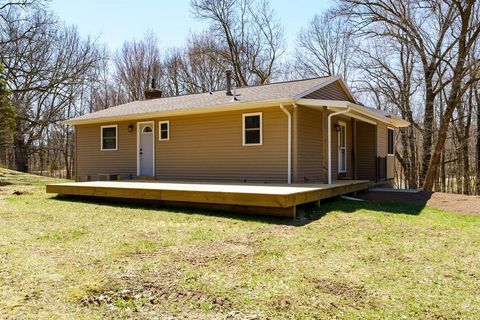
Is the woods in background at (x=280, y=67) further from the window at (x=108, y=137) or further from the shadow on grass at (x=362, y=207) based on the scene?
the shadow on grass at (x=362, y=207)

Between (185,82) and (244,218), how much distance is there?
2042cm

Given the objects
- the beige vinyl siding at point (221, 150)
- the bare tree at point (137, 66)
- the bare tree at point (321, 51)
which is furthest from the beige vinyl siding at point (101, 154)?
the bare tree at point (321, 51)

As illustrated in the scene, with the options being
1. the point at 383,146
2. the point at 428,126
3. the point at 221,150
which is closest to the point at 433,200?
the point at 383,146

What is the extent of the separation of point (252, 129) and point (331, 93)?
3.14 m

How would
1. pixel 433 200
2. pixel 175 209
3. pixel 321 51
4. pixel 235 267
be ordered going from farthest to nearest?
pixel 321 51
pixel 433 200
pixel 175 209
pixel 235 267

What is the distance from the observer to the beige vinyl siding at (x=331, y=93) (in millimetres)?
10492

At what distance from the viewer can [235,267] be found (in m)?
4.02

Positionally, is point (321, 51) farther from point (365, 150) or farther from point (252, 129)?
point (252, 129)

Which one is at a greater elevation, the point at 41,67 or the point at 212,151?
the point at 41,67

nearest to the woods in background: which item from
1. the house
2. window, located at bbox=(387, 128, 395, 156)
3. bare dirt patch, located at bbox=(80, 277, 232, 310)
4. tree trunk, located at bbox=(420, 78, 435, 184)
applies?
tree trunk, located at bbox=(420, 78, 435, 184)

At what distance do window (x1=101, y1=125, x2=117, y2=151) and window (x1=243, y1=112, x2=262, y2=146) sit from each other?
5.30 meters

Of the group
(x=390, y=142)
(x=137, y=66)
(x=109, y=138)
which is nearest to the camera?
(x=109, y=138)

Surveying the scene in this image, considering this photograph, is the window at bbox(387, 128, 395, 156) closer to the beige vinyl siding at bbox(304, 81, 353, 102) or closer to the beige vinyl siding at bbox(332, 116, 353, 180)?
the beige vinyl siding at bbox(332, 116, 353, 180)

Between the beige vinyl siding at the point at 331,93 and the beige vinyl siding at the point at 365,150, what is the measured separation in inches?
47.6
